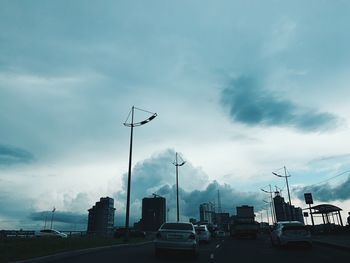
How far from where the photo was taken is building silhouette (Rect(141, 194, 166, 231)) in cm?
10528

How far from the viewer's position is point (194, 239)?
1484cm

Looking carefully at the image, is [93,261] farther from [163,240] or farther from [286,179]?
[286,179]

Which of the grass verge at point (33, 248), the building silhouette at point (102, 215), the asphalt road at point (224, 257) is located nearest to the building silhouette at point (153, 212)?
the building silhouette at point (102, 215)

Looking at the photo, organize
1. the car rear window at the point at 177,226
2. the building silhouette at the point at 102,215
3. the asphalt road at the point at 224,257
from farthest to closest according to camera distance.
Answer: the building silhouette at the point at 102,215 → the car rear window at the point at 177,226 → the asphalt road at the point at 224,257

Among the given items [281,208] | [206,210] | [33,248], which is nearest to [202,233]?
[33,248]

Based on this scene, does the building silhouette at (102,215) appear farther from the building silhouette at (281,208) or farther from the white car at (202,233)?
the white car at (202,233)

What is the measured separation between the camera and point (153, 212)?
10794 cm

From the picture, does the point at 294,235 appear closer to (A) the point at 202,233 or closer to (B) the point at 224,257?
(B) the point at 224,257

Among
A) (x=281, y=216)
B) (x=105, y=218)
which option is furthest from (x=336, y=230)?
(x=105, y=218)

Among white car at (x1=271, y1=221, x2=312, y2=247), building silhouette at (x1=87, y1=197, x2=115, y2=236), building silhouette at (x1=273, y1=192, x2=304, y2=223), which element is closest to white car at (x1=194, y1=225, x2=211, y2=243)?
white car at (x1=271, y1=221, x2=312, y2=247)

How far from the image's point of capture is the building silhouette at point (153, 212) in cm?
10528

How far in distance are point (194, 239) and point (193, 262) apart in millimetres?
1835

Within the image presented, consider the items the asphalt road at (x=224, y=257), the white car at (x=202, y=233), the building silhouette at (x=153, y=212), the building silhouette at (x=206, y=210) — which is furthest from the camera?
the building silhouette at (x=206, y=210)

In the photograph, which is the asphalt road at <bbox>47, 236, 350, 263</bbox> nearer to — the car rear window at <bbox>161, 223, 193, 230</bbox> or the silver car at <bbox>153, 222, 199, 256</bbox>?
the silver car at <bbox>153, 222, 199, 256</bbox>
